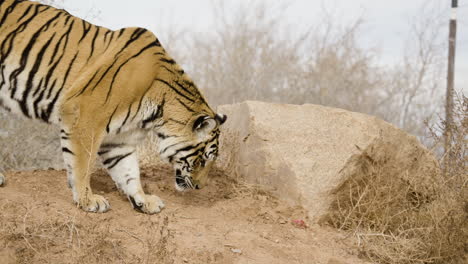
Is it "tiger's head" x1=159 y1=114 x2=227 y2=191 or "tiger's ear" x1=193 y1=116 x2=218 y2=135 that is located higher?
"tiger's ear" x1=193 y1=116 x2=218 y2=135

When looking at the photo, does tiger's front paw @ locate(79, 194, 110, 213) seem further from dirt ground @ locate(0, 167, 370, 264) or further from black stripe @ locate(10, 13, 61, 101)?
black stripe @ locate(10, 13, 61, 101)

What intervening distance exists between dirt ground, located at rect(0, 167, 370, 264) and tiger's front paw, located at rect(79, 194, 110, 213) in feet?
0.24

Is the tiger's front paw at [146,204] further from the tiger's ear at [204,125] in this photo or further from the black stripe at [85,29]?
the black stripe at [85,29]

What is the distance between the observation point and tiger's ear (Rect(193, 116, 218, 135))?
4.76 metres

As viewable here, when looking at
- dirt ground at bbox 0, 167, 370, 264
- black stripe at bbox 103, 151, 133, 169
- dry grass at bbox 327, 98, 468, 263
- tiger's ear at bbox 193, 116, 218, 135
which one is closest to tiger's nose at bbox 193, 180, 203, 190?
dirt ground at bbox 0, 167, 370, 264

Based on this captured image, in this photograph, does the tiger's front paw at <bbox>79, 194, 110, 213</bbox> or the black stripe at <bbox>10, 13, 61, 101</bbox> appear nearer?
→ the tiger's front paw at <bbox>79, 194, 110, 213</bbox>

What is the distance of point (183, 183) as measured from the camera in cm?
500

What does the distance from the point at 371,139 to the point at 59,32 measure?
11.0ft

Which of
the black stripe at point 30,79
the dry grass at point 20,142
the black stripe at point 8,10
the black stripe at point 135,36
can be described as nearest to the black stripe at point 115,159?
the black stripe at point 30,79

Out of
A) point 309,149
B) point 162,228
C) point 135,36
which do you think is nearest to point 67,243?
point 162,228

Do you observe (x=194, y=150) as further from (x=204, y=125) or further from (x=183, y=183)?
(x=183, y=183)

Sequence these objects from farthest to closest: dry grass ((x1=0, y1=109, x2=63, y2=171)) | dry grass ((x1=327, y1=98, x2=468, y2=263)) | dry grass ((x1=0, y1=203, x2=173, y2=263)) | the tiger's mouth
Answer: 1. dry grass ((x1=0, y1=109, x2=63, y2=171))
2. the tiger's mouth
3. dry grass ((x1=327, y1=98, x2=468, y2=263))
4. dry grass ((x1=0, y1=203, x2=173, y2=263))

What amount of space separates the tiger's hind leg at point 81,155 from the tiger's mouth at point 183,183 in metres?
0.82

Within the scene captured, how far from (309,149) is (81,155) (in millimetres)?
2362
